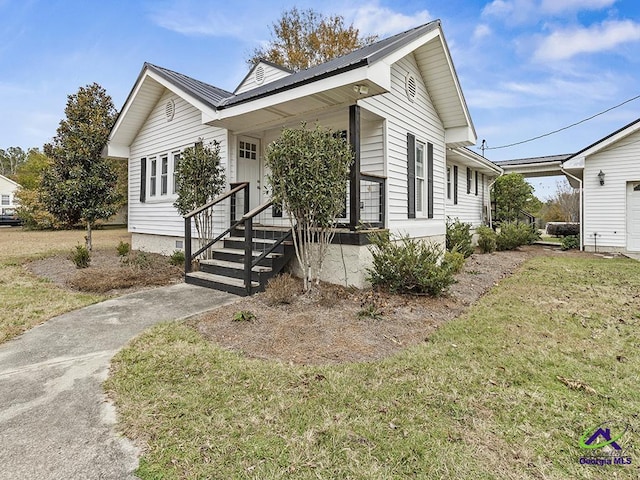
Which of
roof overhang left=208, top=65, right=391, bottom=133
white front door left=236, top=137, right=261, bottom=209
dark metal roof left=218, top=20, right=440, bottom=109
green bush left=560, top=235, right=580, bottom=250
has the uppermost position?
dark metal roof left=218, top=20, right=440, bottom=109

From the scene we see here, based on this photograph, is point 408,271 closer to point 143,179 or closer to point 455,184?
point 455,184

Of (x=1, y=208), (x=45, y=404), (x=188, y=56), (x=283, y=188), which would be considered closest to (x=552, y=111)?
(x=188, y=56)

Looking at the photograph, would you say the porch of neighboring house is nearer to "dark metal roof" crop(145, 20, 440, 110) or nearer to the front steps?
the front steps

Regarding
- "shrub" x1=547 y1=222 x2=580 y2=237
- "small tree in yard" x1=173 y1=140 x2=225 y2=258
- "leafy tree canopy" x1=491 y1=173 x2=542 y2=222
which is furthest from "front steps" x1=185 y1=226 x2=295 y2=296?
"shrub" x1=547 y1=222 x2=580 y2=237

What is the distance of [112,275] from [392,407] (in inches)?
259

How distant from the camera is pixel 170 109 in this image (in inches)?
397

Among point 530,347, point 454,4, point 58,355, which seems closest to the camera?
→ point 58,355

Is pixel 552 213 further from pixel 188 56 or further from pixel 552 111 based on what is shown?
pixel 188 56

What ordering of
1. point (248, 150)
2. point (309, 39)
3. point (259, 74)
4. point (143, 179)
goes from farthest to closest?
point (309, 39), point (143, 179), point (259, 74), point (248, 150)

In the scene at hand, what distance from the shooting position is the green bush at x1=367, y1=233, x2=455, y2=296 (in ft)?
18.7

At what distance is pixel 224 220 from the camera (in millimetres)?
8742

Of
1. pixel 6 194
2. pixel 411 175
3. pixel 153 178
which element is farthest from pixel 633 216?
pixel 6 194

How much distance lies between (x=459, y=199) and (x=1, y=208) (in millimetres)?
49848

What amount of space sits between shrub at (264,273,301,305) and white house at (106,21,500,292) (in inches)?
37.6
